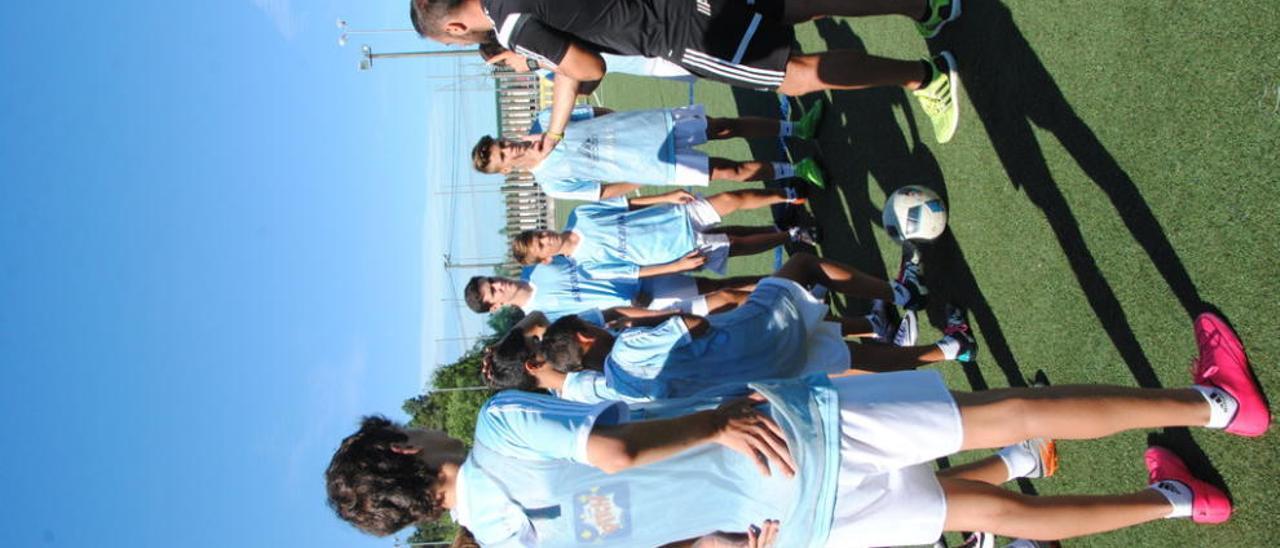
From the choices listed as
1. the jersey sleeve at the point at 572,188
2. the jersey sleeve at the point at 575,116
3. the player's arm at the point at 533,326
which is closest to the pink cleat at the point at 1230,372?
the player's arm at the point at 533,326

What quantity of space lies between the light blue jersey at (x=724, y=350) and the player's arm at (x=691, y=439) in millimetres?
1151

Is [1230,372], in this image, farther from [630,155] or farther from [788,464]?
[630,155]

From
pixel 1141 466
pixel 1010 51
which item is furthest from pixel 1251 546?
pixel 1010 51

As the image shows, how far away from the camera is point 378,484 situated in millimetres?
2811

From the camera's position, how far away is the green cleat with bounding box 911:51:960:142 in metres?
4.49

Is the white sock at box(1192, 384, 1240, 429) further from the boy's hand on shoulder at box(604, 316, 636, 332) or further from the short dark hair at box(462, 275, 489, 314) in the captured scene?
the short dark hair at box(462, 275, 489, 314)

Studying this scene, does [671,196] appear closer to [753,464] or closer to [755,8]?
[755,8]

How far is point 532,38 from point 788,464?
87.7 inches

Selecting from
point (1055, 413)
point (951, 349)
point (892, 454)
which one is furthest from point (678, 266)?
point (1055, 413)

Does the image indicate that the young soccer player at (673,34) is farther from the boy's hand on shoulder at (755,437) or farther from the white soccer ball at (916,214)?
the boy's hand on shoulder at (755,437)

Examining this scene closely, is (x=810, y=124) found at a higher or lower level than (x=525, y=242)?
higher

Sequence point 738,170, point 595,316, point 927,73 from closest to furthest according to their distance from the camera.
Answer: point 927,73, point 595,316, point 738,170

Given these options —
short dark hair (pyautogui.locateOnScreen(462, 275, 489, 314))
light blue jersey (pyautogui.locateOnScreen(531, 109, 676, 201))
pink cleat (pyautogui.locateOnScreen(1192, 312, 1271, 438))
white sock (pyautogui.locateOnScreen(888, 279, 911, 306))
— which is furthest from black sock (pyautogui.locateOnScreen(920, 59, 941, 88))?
short dark hair (pyautogui.locateOnScreen(462, 275, 489, 314))

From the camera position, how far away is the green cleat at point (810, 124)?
22.5 ft
